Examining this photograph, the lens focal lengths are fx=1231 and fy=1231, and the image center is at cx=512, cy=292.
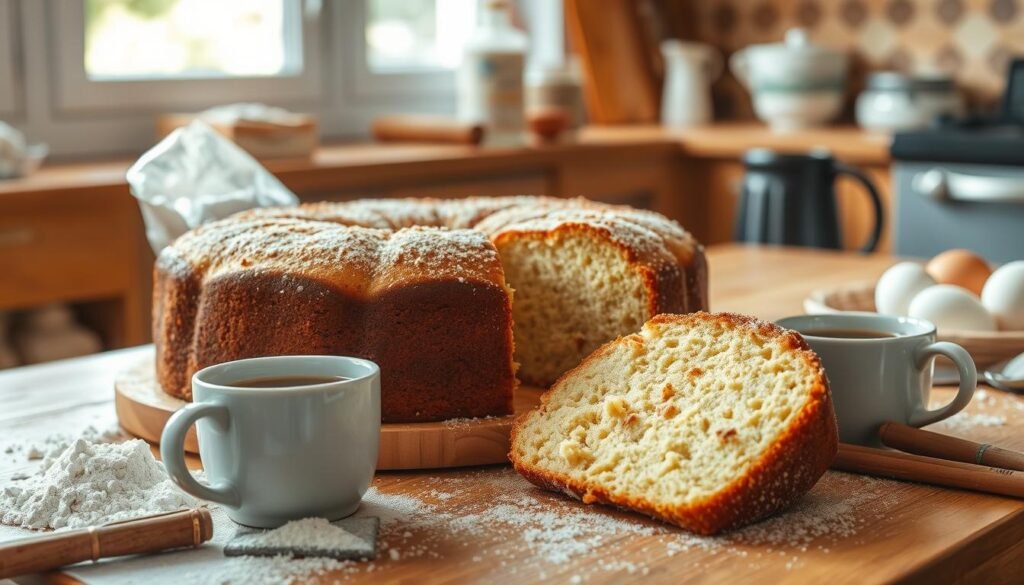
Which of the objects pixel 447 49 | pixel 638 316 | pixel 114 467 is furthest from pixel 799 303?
pixel 447 49

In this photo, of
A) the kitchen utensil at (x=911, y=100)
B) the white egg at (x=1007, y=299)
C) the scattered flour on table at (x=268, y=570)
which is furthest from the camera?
the kitchen utensil at (x=911, y=100)

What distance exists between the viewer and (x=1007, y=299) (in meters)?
1.40

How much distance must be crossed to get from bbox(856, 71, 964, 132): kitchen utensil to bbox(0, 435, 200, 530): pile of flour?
2973 mm

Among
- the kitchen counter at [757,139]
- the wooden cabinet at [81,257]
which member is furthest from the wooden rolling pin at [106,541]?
the kitchen counter at [757,139]

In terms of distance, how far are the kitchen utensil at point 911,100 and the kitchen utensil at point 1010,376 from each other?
7.69 ft

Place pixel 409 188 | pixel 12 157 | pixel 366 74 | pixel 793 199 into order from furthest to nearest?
pixel 366 74, pixel 409 188, pixel 793 199, pixel 12 157

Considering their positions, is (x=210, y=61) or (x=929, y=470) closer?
(x=929, y=470)

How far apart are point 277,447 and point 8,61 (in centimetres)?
226

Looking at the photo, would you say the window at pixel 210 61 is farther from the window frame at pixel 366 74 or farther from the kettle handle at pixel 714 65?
the kettle handle at pixel 714 65

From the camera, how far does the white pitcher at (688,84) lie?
4.04 metres

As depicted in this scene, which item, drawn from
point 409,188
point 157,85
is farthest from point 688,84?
point 157,85

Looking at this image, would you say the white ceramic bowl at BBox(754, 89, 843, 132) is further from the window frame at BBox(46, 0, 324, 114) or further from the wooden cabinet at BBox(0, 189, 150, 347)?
the wooden cabinet at BBox(0, 189, 150, 347)

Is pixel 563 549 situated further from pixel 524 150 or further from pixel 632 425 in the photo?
pixel 524 150

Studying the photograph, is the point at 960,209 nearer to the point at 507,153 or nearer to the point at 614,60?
the point at 507,153
